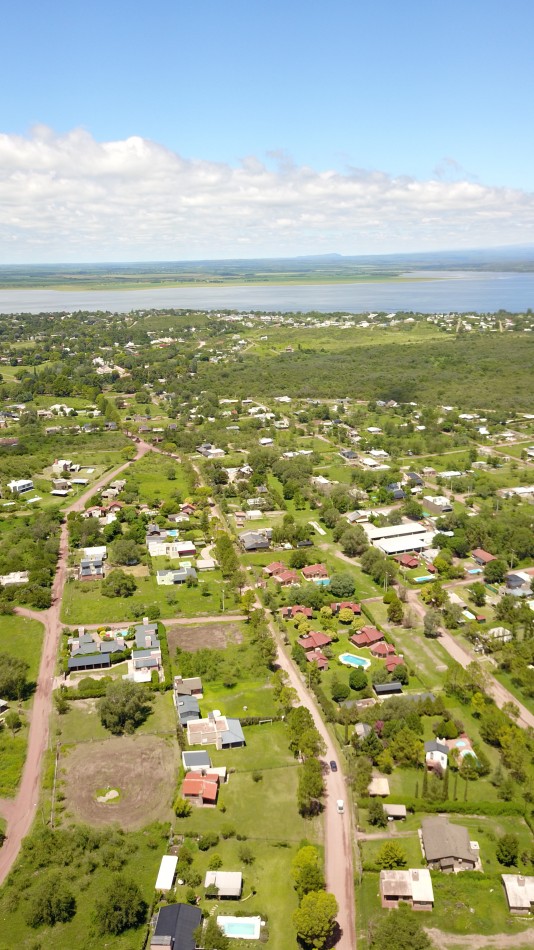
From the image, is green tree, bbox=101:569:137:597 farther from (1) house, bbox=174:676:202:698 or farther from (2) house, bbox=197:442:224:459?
(2) house, bbox=197:442:224:459

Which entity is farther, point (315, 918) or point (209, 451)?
point (209, 451)

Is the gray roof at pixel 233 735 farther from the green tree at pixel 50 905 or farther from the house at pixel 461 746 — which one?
the house at pixel 461 746

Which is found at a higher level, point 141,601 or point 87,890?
point 141,601

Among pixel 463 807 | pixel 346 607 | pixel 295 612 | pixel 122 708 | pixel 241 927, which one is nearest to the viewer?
pixel 241 927

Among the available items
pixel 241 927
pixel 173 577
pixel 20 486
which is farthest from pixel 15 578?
pixel 241 927

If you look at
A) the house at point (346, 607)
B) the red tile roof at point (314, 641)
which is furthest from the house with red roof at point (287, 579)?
the red tile roof at point (314, 641)

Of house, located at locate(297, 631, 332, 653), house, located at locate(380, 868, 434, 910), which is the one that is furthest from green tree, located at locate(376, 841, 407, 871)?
house, located at locate(297, 631, 332, 653)

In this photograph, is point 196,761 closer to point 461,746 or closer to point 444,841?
point 444,841
